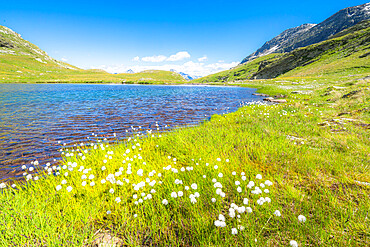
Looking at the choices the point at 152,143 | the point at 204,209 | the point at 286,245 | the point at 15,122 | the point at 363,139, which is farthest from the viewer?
the point at 15,122

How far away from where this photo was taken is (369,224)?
2158 mm

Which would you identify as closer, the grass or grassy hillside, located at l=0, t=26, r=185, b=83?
the grass

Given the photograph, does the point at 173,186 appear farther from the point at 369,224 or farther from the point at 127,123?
the point at 127,123

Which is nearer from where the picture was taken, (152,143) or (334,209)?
(334,209)

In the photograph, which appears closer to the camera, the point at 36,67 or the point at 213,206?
the point at 213,206

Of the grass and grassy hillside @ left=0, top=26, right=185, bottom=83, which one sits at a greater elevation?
grassy hillside @ left=0, top=26, right=185, bottom=83

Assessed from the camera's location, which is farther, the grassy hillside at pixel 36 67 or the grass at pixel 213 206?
the grassy hillside at pixel 36 67

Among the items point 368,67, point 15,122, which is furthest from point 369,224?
point 368,67

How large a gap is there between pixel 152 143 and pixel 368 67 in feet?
207

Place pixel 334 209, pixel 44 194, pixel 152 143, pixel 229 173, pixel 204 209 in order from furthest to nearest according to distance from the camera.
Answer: pixel 152 143 < pixel 229 173 < pixel 44 194 < pixel 204 209 < pixel 334 209

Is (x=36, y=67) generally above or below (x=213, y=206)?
above

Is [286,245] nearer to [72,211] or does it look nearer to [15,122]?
[72,211]

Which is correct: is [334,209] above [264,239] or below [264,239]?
above

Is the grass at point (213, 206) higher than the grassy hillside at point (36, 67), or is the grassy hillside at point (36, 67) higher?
the grassy hillside at point (36, 67)
